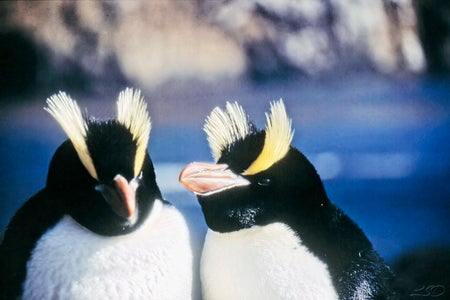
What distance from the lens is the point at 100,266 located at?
146 cm

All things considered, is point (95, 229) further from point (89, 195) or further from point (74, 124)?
point (74, 124)

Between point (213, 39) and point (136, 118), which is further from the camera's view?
point (213, 39)

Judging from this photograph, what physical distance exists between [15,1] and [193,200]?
2.48 feet

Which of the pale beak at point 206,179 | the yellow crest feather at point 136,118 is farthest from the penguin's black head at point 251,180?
the yellow crest feather at point 136,118

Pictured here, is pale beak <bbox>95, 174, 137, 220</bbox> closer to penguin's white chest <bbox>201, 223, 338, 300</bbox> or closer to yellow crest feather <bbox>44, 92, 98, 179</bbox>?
yellow crest feather <bbox>44, 92, 98, 179</bbox>

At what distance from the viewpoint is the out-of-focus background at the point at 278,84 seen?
1679 mm

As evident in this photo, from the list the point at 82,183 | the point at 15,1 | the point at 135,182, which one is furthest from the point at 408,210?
the point at 15,1

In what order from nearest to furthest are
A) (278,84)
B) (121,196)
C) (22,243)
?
(121,196), (22,243), (278,84)

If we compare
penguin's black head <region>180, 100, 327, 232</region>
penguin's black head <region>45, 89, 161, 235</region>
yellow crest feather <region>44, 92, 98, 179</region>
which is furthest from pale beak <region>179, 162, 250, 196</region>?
yellow crest feather <region>44, 92, 98, 179</region>

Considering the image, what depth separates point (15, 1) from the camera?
66.4 inches

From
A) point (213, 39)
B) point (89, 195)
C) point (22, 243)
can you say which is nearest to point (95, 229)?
point (89, 195)

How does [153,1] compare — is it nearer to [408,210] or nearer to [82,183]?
[82,183]
